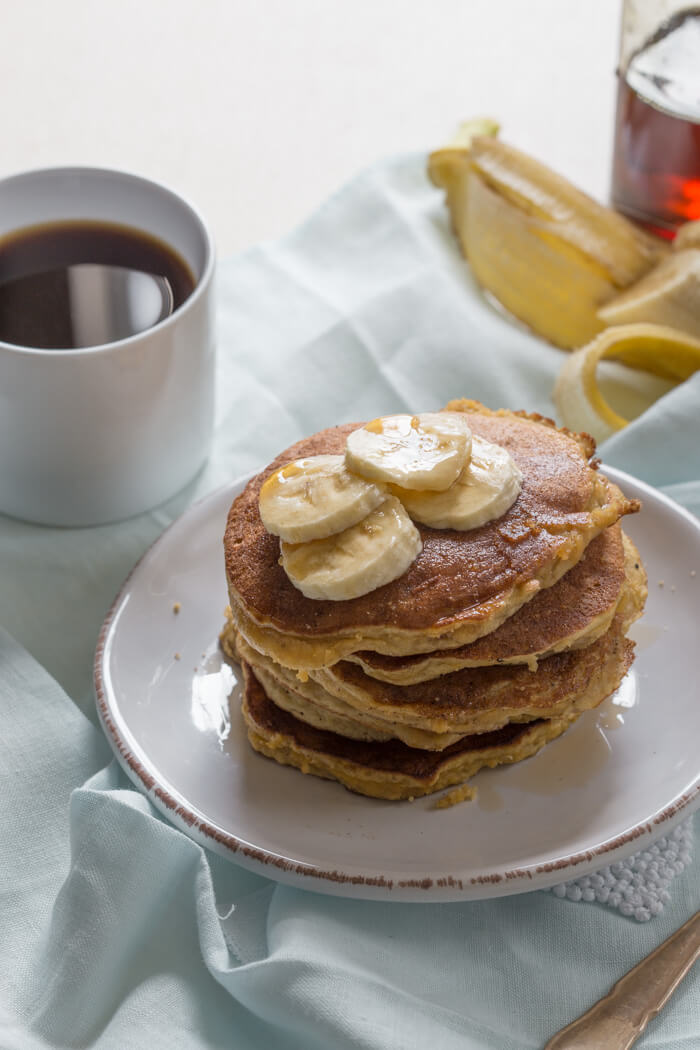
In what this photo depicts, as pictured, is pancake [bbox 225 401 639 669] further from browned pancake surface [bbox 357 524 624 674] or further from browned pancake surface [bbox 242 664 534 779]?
browned pancake surface [bbox 242 664 534 779]

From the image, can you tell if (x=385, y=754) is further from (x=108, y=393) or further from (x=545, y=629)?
(x=108, y=393)

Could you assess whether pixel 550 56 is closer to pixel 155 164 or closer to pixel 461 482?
pixel 155 164

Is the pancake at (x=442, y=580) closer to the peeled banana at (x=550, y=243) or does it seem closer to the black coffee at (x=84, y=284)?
the black coffee at (x=84, y=284)

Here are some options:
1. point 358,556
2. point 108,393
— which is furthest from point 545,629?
point 108,393

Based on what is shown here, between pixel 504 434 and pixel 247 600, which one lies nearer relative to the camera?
pixel 247 600

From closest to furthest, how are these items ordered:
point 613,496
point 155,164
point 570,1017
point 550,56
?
point 570,1017, point 613,496, point 155,164, point 550,56

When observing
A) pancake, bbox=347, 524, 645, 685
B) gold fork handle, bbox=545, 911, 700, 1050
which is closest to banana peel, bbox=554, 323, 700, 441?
pancake, bbox=347, 524, 645, 685

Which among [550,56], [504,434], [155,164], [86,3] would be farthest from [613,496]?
[86,3]
